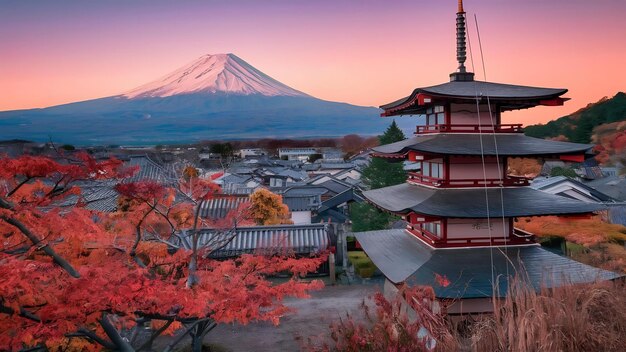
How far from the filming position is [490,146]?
34.2ft

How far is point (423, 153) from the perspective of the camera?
10297mm

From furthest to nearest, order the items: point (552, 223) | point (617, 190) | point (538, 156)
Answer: point (617, 190) → point (552, 223) → point (538, 156)

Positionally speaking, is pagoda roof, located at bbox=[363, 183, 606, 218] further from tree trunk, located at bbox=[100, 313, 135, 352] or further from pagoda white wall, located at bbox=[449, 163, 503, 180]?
tree trunk, located at bbox=[100, 313, 135, 352]

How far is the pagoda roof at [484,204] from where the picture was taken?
970cm

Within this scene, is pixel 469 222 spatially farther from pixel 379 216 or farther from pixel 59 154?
pixel 379 216

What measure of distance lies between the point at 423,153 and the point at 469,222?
2.19 m

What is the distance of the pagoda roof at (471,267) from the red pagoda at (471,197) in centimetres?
2

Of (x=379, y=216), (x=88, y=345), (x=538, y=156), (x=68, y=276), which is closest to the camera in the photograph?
(x=68, y=276)

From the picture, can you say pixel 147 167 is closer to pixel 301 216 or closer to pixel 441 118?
pixel 301 216

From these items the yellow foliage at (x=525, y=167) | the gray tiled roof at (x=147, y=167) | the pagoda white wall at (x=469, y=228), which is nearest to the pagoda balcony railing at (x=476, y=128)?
the pagoda white wall at (x=469, y=228)

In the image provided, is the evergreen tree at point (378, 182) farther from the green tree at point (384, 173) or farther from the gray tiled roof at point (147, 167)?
the gray tiled roof at point (147, 167)

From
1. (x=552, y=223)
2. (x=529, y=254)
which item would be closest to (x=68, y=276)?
(x=529, y=254)

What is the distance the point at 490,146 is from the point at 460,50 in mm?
3167

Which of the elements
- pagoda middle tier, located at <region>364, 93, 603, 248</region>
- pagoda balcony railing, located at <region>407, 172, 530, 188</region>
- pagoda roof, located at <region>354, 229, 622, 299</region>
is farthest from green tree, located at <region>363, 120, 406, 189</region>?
pagoda balcony railing, located at <region>407, 172, 530, 188</region>
